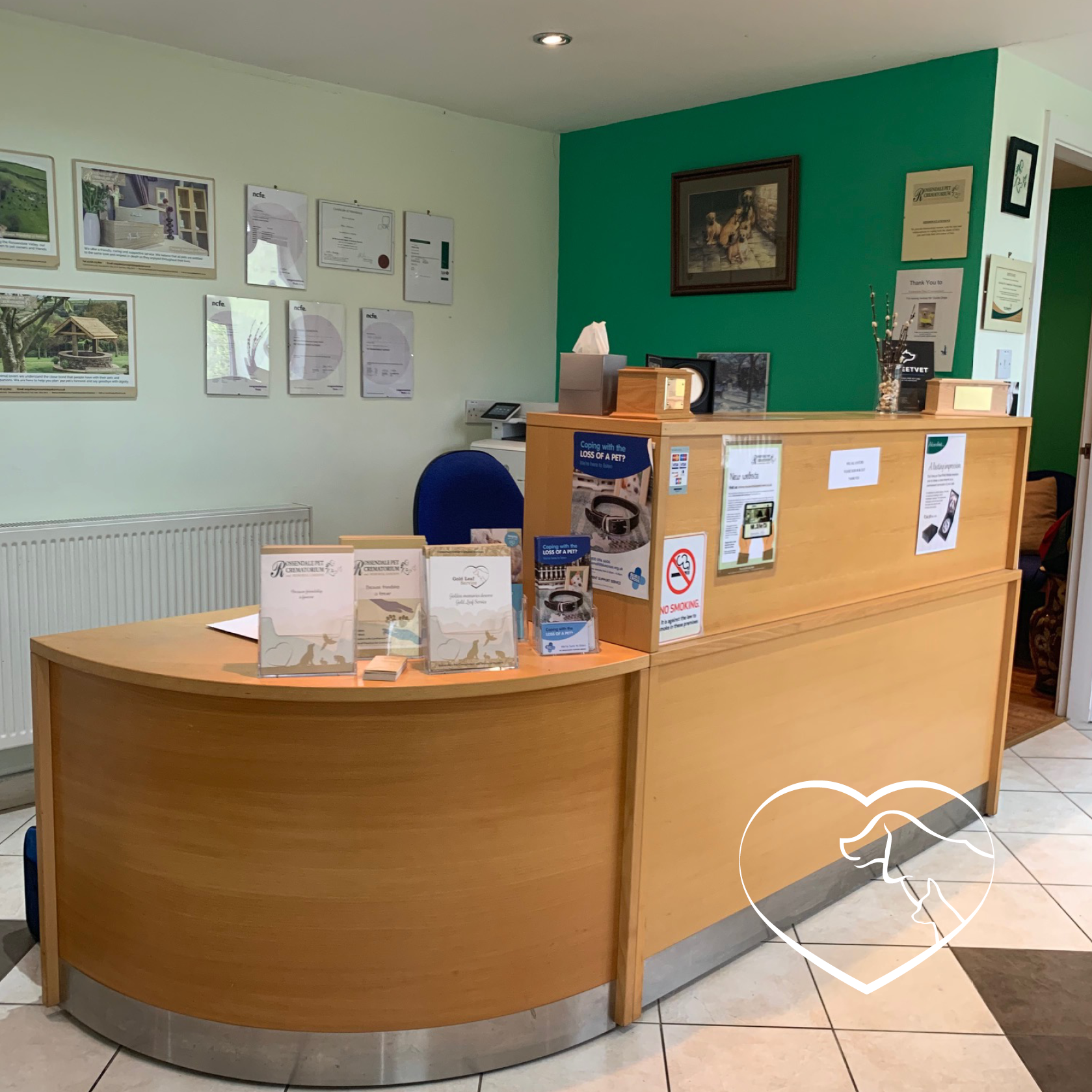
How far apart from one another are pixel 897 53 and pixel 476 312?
2082 mm

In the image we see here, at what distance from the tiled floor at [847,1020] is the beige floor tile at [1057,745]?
1155mm

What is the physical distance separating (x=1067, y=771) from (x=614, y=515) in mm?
2747

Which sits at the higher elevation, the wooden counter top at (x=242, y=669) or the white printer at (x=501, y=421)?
the white printer at (x=501, y=421)

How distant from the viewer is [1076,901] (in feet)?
9.69

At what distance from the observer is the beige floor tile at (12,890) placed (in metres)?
2.72

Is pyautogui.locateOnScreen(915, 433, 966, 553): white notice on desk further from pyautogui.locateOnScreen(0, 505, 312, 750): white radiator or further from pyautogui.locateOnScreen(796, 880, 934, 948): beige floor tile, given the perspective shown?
pyautogui.locateOnScreen(0, 505, 312, 750): white radiator

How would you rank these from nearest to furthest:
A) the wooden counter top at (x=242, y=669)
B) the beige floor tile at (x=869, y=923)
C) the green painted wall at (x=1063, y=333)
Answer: the wooden counter top at (x=242, y=669)
the beige floor tile at (x=869, y=923)
the green painted wall at (x=1063, y=333)

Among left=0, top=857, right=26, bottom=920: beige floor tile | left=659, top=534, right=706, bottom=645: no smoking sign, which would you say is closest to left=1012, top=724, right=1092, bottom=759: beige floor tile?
left=659, top=534, right=706, bottom=645: no smoking sign

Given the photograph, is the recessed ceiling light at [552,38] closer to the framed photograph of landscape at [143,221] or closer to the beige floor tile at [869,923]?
the framed photograph of landscape at [143,221]

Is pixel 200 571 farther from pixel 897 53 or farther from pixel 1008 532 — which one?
pixel 897 53

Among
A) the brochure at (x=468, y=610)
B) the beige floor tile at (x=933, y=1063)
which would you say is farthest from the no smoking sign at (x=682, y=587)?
the beige floor tile at (x=933, y=1063)

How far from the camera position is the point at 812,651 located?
2.59m

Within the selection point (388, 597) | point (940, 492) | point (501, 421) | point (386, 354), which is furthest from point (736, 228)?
point (388, 597)

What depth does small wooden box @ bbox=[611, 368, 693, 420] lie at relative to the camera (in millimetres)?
2152
